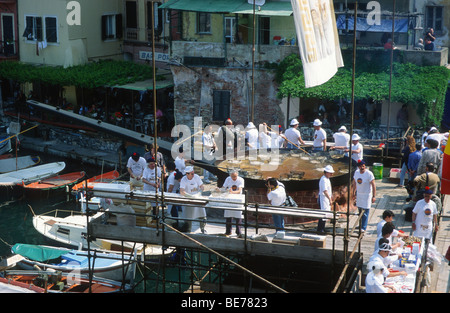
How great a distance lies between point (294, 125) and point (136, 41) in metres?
22.3

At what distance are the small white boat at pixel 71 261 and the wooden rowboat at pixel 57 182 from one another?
7438 millimetres

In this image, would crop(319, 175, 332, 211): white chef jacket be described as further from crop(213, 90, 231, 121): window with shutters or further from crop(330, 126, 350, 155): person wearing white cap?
crop(213, 90, 231, 121): window with shutters

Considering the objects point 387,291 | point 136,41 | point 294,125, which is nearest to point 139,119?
point 136,41

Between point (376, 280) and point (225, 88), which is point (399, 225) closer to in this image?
point (376, 280)

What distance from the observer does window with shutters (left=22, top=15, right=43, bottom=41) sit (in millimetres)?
44156

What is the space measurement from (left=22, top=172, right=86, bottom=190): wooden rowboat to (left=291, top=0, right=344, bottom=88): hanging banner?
19698 mm

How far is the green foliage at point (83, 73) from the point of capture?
40875 millimetres

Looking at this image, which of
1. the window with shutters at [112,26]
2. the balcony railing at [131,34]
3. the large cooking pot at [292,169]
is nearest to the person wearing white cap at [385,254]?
the large cooking pot at [292,169]

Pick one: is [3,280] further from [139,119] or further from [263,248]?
[139,119]

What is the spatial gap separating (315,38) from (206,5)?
20.2 meters

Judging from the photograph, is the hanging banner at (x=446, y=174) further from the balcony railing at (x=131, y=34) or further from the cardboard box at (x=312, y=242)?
the balcony railing at (x=131, y=34)

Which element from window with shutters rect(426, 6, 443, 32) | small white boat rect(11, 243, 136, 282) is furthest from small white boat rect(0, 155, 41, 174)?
window with shutters rect(426, 6, 443, 32)

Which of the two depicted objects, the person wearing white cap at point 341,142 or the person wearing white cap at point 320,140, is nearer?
the person wearing white cap at point 341,142

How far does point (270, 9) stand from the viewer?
116ft
